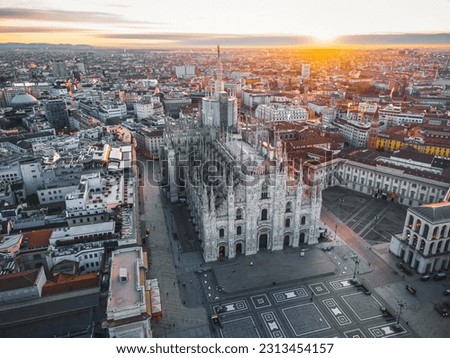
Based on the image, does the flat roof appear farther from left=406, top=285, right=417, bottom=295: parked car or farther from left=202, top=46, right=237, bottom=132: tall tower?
left=202, top=46, right=237, bottom=132: tall tower

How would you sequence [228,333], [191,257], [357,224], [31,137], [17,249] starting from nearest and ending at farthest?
[228,333]
[17,249]
[191,257]
[357,224]
[31,137]

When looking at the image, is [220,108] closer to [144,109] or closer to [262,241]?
[262,241]

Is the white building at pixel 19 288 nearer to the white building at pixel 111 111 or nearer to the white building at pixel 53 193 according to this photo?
the white building at pixel 53 193

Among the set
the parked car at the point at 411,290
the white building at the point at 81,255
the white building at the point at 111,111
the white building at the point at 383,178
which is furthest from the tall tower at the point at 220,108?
the white building at the point at 111,111

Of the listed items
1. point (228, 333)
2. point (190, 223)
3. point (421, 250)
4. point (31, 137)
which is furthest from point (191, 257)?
point (31, 137)

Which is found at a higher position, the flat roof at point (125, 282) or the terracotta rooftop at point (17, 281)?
the flat roof at point (125, 282)

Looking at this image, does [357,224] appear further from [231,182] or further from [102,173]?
[102,173]

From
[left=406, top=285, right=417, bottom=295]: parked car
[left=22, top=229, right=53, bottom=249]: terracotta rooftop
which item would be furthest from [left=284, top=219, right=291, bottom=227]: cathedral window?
[left=22, top=229, right=53, bottom=249]: terracotta rooftop
